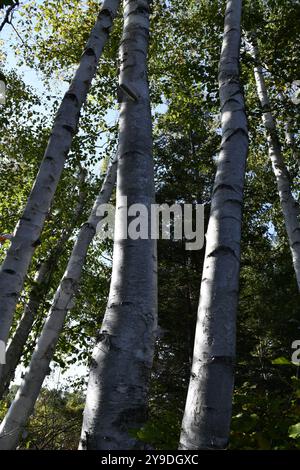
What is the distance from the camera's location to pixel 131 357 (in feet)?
5.16

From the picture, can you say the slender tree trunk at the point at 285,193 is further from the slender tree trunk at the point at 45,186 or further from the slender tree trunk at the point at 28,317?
the slender tree trunk at the point at 28,317

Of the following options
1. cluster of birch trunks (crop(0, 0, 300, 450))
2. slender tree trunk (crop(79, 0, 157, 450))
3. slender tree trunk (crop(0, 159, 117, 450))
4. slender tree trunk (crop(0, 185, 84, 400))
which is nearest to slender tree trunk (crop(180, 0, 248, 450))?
cluster of birch trunks (crop(0, 0, 300, 450))

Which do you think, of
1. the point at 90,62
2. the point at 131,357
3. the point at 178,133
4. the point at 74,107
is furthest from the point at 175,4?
the point at 131,357

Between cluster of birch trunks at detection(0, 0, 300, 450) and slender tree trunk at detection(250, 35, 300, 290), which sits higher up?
slender tree trunk at detection(250, 35, 300, 290)

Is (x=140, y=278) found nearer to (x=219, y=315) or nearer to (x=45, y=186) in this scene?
(x=219, y=315)

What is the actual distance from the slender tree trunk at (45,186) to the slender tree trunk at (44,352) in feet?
5.98

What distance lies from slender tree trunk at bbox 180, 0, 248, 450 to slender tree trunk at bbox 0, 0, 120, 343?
1.46 m

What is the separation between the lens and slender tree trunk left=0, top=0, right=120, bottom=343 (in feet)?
8.82

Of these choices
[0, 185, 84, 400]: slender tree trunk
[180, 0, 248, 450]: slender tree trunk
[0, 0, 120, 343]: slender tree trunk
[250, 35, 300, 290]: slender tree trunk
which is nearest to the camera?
[180, 0, 248, 450]: slender tree trunk

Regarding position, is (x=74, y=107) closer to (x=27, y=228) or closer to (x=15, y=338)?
(x=27, y=228)

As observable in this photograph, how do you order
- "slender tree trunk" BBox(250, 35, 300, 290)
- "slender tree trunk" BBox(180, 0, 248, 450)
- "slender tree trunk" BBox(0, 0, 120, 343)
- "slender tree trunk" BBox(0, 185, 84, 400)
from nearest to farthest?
1. "slender tree trunk" BBox(180, 0, 248, 450)
2. "slender tree trunk" BBox(0, 0, 120, 343)
3. "slender tree trunk" BBox(0, 185, 84, 400)
4. "slender tree trunk" BBox(250, 35, 300, 290)

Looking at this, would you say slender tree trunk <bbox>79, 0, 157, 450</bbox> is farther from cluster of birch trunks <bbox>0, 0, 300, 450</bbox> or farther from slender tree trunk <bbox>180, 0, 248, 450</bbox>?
slender tree trunk <bbox>180, 0, 248, 450</bbox>

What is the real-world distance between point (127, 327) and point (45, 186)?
72.9 inches

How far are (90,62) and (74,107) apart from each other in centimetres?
69
